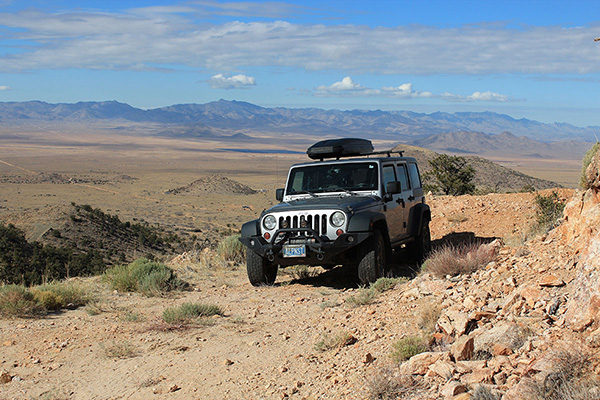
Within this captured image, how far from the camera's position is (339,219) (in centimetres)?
816

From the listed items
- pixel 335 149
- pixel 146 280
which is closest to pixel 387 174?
pixel 335 149

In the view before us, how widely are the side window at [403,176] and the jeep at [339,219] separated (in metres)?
0.02

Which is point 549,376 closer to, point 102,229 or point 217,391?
point 217,391

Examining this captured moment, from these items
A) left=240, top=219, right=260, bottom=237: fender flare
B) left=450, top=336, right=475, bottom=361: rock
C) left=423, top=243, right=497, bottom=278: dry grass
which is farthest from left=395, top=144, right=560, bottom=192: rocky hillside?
left=450, top=336, right=475, bottom=361: rock

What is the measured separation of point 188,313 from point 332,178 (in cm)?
351

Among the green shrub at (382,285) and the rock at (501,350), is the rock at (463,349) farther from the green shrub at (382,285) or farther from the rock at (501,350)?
the green shrub at (382,285)

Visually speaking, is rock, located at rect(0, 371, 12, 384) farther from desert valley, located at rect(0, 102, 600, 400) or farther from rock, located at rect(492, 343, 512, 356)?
rock, located at rect(492, 343, 512, 356)

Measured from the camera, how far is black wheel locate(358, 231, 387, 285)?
823 centimetres

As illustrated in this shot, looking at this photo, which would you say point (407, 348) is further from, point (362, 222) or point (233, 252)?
point (233, 252)

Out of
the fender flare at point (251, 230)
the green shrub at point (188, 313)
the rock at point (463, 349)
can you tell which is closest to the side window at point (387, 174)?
the fender flare at point (251, 230)

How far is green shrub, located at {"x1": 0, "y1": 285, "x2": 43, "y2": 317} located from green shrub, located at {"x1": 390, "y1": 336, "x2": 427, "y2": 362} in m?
4.60

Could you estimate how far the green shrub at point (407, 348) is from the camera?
505 centimetres

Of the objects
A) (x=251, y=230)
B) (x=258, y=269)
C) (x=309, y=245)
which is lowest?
(x=258, y=269)

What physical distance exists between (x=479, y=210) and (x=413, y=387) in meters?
12.1
